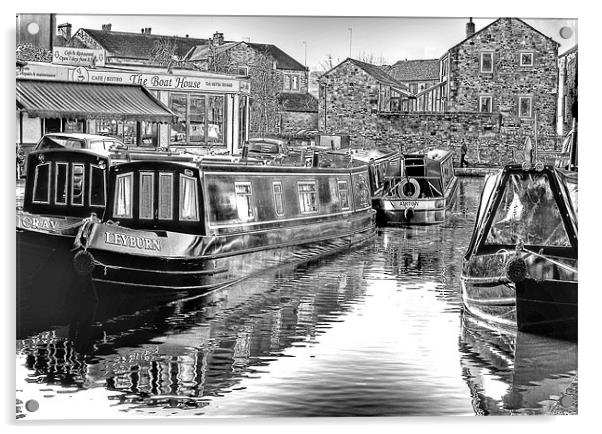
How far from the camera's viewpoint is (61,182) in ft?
24.5

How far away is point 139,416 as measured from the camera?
7.11 meters

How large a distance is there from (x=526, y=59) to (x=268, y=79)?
4.94 feet

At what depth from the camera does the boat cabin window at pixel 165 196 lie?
7.47m

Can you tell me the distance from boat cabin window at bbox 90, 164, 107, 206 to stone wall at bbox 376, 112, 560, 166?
5.31 ft

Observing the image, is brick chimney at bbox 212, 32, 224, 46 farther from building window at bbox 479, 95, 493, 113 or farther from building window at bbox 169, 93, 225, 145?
building window at bbox 479, 95, 493, 113

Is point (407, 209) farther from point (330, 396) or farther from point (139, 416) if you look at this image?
point (139, 416)

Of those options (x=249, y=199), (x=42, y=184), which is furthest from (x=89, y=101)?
(x=249, y=199)

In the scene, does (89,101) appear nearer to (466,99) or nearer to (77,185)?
(77,185)

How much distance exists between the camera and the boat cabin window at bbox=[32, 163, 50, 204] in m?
7.32

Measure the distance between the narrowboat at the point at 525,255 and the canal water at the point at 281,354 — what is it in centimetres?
11

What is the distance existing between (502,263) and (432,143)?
0.83 metres

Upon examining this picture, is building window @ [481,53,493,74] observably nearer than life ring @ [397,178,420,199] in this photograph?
Yes

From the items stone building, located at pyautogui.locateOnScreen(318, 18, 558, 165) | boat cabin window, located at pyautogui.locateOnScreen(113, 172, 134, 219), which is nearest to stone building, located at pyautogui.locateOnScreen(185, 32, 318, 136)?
stone building, located at pyautogui.locateOnScreen(318, 18, 558, 165)

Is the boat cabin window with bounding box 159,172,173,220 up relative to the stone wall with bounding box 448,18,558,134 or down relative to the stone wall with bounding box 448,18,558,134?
down
